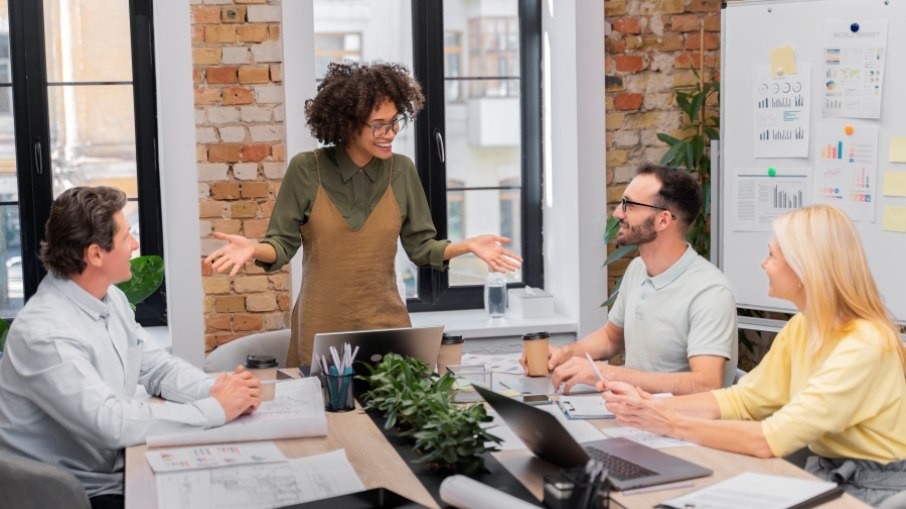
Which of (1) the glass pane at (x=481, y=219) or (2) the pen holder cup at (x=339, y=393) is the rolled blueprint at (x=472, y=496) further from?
(1) the glass pane at (x=481, y=219)

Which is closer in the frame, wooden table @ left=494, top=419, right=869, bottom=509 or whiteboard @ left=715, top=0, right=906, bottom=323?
wooden table @ left=494, top=419, right=869, bottom=509

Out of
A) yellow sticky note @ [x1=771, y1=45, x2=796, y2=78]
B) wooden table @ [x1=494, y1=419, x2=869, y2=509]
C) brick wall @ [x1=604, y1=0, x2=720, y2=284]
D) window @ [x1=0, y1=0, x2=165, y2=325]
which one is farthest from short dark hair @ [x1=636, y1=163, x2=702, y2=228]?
window @ [x1=0, y1=0, x2=165, y2=325]

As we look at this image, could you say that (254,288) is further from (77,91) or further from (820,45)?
(820,45)

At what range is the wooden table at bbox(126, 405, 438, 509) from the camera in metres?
2.08

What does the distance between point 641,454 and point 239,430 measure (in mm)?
895

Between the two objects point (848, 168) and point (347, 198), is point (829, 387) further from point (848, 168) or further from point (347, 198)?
point (848, 168)

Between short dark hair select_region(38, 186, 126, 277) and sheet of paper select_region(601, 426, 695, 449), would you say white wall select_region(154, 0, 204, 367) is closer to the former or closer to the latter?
short dark hair select_region(38, 186, 126, 277)

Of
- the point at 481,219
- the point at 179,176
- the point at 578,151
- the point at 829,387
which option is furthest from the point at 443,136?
the point at 829,387

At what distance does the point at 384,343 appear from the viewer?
9.42 feet

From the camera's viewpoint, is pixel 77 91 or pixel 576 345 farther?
pixel 77 91

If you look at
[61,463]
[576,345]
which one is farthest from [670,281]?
[61,463]

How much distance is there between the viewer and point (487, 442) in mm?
2357

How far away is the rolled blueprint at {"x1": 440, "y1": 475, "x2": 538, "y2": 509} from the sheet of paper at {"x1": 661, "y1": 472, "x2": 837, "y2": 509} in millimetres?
288

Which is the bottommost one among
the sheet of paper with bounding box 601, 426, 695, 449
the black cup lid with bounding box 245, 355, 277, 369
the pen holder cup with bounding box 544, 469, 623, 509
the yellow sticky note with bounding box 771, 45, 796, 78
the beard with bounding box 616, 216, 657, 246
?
the sheet of paper with bounding box 601, 426, 695, 449
